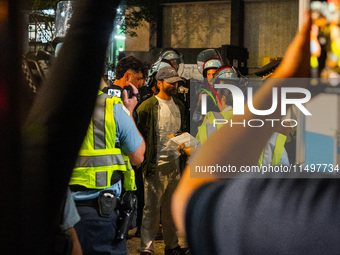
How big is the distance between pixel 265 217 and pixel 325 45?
224mm

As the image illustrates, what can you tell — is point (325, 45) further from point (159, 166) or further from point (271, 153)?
point (159, 166)

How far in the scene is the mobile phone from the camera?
641 millimetres

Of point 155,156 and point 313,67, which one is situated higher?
point 313,67

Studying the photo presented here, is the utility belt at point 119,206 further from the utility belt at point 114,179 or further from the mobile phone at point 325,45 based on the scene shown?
the mobile phone at point 325,45

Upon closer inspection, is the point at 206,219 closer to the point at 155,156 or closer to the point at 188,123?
the point at 155,156

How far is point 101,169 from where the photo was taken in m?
3.29

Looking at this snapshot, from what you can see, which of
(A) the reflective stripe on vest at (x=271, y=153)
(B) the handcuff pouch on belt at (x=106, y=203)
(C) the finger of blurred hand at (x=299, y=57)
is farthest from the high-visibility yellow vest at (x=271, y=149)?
(B) the handcuff pouch on belt at (x=106, y=203)

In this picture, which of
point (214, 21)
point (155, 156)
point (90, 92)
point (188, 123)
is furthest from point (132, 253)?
point (214, 21)

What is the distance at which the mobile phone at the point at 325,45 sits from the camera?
64 cm

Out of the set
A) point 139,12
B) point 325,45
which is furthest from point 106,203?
point 139,12

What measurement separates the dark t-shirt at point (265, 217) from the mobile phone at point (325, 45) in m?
0.13

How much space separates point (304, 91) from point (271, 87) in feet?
0.16

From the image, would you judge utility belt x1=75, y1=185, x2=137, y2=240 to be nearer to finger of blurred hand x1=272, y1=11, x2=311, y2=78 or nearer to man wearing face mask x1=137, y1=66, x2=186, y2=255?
man wearing face mask x1=137, y1=66, x2=186, y2=255

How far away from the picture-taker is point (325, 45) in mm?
657
